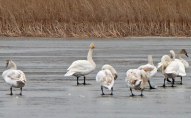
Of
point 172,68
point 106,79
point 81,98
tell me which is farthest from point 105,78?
point 172,68

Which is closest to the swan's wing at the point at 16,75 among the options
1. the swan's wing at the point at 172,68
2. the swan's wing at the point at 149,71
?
the swan's wing at the point at 149,71

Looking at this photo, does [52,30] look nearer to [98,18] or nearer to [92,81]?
[98,18]

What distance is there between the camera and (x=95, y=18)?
110 feet

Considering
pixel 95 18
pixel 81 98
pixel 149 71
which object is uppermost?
pixel 95 18

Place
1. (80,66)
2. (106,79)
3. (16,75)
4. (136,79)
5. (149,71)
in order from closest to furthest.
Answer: (136,79) → (106,79) → (16,75) → (149,71) → (80,66)

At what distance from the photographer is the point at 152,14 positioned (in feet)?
109

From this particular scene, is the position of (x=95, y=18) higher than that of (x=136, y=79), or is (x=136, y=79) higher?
(x=95, y=18)

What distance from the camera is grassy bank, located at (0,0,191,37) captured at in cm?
3234

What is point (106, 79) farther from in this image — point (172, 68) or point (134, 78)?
point (172, 68)

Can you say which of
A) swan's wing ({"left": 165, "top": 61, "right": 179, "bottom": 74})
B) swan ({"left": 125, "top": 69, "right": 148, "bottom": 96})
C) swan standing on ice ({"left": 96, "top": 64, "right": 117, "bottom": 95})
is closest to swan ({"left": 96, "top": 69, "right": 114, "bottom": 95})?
swan standing on ice ({"left": 96, "top": 64, "right": 117, "bottom": 95})

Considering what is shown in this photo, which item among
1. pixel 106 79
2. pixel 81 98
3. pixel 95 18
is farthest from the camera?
pixel 95 18

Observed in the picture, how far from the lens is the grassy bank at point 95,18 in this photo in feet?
106

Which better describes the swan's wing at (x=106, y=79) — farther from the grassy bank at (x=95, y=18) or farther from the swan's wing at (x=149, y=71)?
the grassy bank at (x=95, y=18)

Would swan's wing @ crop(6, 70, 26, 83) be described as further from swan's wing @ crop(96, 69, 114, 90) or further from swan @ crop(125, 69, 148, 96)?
swan @ crop(125, 69, 148, 96)
